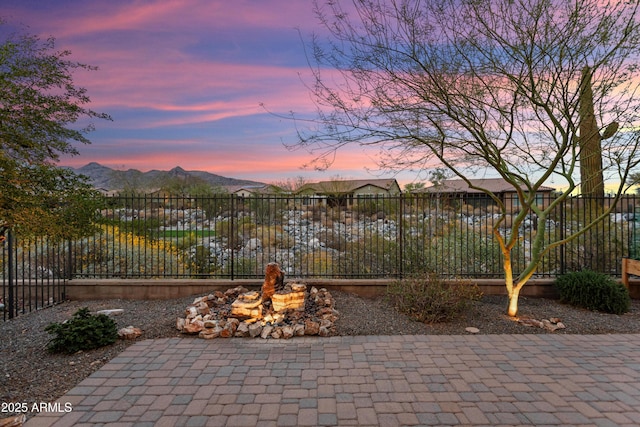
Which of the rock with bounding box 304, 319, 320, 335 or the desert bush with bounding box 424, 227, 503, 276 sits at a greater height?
the desert bush with bounding box 424, 227, 503, 276

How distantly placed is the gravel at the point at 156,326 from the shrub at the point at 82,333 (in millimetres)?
101

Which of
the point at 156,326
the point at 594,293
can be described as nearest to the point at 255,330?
the point at 156,326

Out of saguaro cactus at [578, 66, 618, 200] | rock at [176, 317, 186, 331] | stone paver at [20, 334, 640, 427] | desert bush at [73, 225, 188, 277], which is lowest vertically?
stone paver at [20, 334, 640, 427]

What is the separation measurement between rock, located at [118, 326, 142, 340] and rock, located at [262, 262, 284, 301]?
1.97 meters

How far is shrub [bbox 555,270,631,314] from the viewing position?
598cm

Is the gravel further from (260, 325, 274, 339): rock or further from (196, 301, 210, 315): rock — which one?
(260, 325, 274, 339): rock

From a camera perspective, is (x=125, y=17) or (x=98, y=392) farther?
(x=125, y=17)

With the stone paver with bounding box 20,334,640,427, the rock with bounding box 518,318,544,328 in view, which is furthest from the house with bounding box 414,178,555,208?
the stone paver with bounding box 20,334,640,427

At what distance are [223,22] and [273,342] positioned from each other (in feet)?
20.9

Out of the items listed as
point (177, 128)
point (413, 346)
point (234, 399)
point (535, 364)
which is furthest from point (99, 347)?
point (177, 128)

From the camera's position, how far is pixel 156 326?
5.27 m

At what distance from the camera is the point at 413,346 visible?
15.0 feet

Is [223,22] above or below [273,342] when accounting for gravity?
above

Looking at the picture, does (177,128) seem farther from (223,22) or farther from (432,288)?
(432,288)
